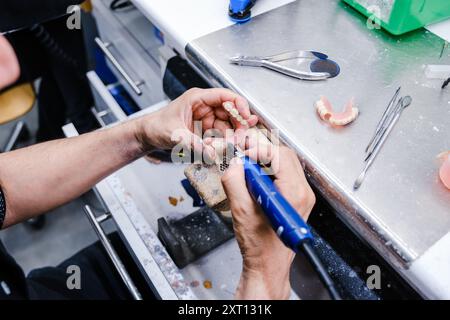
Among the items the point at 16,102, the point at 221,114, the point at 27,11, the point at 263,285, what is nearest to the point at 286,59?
the point at 221,114

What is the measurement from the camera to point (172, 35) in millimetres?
828

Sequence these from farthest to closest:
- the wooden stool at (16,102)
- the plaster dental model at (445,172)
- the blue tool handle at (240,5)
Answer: the wooden stool at (16,102), the blue tool handle at (240,5), the plaster dental model at (445,172)

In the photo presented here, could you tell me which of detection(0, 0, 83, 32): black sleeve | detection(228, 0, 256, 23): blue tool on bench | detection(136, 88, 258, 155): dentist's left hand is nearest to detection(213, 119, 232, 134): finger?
detection(136, 88, 258, 155): dentist's left hand

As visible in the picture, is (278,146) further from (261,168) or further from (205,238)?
(205,238)

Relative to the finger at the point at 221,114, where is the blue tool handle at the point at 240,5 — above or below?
above

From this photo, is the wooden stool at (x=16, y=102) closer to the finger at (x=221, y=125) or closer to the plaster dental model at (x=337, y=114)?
the finger at (x=221, y=125)

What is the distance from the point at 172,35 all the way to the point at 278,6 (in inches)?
8.9

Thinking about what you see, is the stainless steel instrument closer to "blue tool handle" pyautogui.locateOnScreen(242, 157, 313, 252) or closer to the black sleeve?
"blue tool handle" pyautogui.locateOnScreen(242, 157, 313, 252)

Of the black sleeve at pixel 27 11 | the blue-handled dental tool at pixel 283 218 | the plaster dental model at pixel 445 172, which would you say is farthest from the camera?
the black sleeve at pixel 27 11

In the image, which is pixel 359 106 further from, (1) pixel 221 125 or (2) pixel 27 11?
(2) pixel 27 11

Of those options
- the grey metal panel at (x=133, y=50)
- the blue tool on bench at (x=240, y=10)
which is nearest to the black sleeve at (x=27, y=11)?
the grey metal panel at (x=133, y=50)

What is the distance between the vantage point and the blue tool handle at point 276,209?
47 centimetres

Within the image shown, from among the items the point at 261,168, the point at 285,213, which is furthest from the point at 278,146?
the point at 285,213

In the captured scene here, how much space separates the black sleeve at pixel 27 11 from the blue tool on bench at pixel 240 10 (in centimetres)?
55
